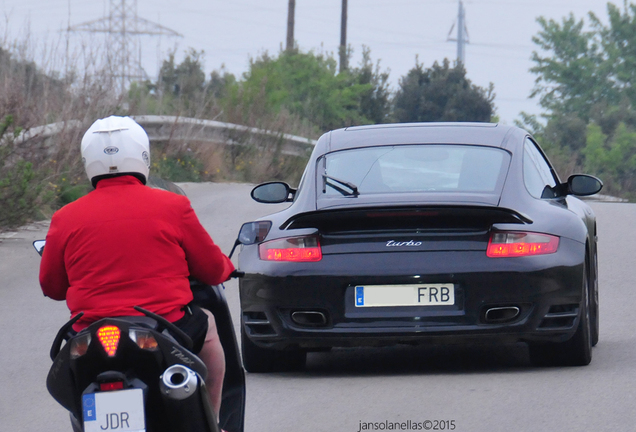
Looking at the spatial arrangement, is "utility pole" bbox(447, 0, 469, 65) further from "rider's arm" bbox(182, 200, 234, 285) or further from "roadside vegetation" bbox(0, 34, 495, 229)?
"rider's arm" bbox(182, 200, 234, 285)

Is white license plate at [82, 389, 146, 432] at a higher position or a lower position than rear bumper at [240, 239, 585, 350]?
higher

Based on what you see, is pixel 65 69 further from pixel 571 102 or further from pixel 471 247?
pixel 571 102

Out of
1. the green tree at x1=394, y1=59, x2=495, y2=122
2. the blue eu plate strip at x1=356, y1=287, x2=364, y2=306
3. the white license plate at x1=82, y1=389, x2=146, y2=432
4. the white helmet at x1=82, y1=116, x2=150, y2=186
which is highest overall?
the white helmet at x1=82, y1=116, x2=150, y2=186

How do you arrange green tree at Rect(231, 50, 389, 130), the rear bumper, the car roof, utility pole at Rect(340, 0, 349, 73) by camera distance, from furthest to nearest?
utility pole at Rect(340, 0, 349, 73)
green tree at Rect(231, 50, 389, 130)
the car roof
the rear bumper

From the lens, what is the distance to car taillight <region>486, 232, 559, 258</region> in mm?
6316

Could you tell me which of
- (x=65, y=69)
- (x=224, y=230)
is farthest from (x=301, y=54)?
(x=224, y=230)

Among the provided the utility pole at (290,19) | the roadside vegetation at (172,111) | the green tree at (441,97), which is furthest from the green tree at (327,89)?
the green tree at (441,97)

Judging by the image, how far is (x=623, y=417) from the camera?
18.1 feet

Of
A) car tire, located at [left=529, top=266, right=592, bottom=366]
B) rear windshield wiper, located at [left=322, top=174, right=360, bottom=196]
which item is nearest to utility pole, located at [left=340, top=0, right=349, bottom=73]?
rear windshield wiper, located at [left=322, top=174, right=360, bottom=196]

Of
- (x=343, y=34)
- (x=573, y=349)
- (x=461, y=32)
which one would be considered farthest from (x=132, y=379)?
(x=461, y=32)

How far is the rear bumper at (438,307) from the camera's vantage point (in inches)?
247

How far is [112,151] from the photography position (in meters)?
4.02

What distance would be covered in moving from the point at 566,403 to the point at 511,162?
1.68 metres

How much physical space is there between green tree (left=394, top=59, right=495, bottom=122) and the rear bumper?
51.0m
